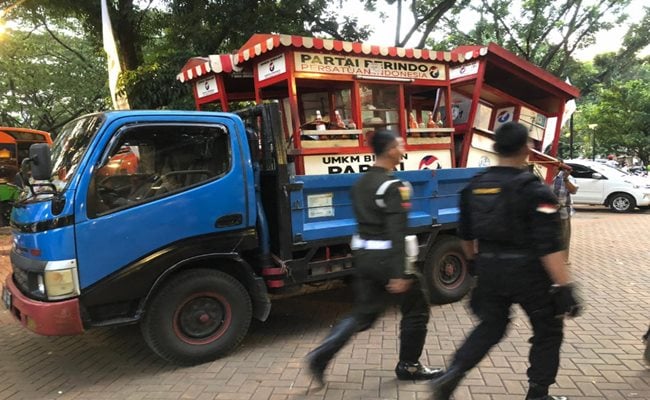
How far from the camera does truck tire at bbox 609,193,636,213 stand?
13.5 meters

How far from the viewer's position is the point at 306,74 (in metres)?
4.59

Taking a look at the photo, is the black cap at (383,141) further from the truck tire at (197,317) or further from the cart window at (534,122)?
the cart window at (534,122)

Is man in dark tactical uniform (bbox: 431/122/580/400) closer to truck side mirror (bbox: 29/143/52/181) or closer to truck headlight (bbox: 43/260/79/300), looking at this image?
truck headlight (bbox: 43/260/79/300)

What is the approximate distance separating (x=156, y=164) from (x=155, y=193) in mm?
249

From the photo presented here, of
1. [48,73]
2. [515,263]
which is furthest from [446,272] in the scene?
[48,73]

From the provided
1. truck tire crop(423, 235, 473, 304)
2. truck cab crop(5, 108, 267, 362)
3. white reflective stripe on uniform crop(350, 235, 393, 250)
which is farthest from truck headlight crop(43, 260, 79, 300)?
truck tire crop(423, 235, 473, 304)

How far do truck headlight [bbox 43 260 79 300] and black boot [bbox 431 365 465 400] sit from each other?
8.23ft

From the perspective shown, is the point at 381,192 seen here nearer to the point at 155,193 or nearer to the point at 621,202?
the point at 155,193

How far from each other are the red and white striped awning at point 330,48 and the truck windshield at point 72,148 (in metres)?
→ 1.59

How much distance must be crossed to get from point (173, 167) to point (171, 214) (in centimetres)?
41

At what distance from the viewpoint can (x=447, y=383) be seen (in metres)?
2.89

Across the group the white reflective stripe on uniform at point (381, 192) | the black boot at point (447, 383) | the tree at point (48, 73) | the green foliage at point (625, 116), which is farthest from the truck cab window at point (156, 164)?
the green foliage at point (625, 116)

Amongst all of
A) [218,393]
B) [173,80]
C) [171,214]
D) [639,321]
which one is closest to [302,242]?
[171,214]

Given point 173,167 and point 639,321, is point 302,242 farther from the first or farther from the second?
point 639,321
